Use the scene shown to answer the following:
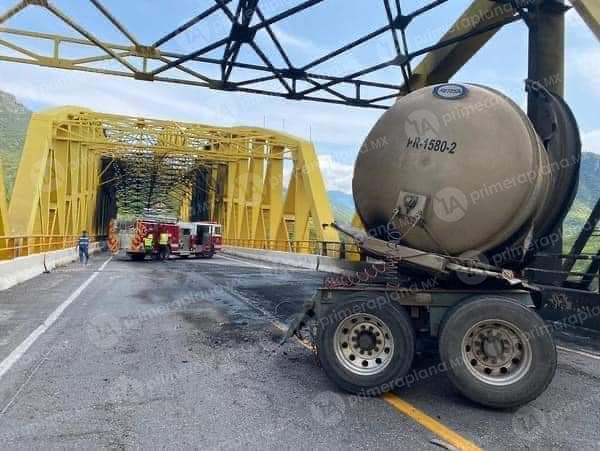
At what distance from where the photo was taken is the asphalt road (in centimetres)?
366

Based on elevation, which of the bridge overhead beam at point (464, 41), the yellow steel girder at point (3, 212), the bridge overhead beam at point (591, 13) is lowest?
the yellow steel girder at point (3, 212)

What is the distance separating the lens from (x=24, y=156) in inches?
864

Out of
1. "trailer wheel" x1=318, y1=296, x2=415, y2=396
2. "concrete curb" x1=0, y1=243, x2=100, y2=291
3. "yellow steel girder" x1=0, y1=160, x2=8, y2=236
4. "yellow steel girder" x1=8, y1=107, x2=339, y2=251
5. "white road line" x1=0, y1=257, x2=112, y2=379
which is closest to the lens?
"trailer wheel" x1=318, y1=296, x2=415, y2=396

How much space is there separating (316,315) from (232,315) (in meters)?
4.16

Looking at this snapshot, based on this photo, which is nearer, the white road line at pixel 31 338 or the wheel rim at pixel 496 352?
the wheel rim at pixel 496 352

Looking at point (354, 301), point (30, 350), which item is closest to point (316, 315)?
point (354, 301)

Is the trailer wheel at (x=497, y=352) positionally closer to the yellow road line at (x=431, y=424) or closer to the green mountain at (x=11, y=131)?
the yellow road line at (x=431, y=424)

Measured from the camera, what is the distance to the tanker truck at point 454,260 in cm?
434

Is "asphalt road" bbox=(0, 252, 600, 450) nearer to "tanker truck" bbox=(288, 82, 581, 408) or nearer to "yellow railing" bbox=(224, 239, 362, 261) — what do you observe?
"tanker truck" bbox=(288, 82, 581, 408)

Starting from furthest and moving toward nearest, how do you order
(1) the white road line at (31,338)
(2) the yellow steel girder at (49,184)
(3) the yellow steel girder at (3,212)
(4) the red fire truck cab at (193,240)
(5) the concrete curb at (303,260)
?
(4) the red fire truck cab at (193,240) < (2) the yellow steel girder at (49,184) < (5) the concrete curb at (303,260) < (3) the yellow steel girder at (3,212) < (1) the white road line at (31,338)

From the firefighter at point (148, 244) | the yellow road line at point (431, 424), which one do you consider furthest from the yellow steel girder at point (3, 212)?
the firefighter at point (148, 244)

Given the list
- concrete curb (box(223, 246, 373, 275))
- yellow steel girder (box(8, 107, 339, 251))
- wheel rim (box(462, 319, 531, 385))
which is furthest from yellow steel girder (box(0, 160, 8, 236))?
wheel rim (box(462, 319, 531, 385))

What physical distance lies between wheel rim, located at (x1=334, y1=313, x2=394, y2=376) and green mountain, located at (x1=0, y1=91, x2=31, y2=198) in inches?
2748

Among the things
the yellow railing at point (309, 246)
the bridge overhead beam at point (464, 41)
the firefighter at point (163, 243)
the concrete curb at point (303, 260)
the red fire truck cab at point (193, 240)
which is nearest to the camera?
the bridge overhead beam at point (464, 41)
